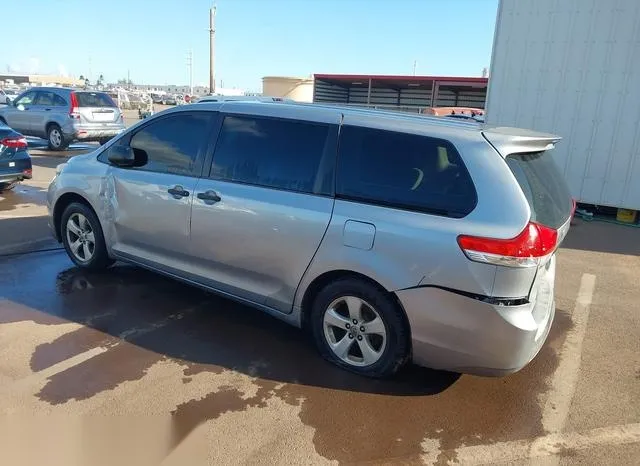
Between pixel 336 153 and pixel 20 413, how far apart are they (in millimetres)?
2447

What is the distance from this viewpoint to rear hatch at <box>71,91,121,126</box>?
14.3 metres

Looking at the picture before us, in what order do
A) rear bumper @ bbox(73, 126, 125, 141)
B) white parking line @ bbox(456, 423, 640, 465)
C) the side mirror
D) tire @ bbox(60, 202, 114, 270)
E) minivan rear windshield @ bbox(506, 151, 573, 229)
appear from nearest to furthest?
white parking line @ bbox(456, 423, 640, 465) → minivan rear windshield @ bbox(506, 151, 573, 229) → the side mirror → tire @ bbox(60, 202, 114, 270) → rear bumper @ bbox(73, 126, 125, 141)

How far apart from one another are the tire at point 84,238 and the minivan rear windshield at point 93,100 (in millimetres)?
10503

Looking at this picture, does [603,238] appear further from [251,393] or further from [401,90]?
[401,90]

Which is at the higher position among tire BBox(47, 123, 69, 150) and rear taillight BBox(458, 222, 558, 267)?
rear taillight BBox(458, 222, 558, 267)

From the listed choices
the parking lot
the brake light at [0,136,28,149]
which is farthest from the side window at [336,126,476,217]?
the brake light at [0,136,28,149]

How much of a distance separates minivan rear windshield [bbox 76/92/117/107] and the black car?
20.4ft

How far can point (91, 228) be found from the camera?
5023 mm

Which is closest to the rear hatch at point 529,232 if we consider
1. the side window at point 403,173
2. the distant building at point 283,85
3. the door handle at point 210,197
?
the side window at point 403,173

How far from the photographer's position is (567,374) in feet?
12.5

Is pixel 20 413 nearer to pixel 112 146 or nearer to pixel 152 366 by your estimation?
pixel 152 366

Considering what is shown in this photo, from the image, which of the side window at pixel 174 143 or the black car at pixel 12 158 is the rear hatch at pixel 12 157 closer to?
the black car at pixel 12 158

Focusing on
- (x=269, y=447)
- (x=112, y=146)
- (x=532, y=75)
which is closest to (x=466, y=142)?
(x=269, y=447)

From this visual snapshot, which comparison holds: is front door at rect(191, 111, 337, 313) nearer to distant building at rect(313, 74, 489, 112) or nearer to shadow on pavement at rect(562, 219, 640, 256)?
shadow on pavement at rect(562, 219, 640, 256)
